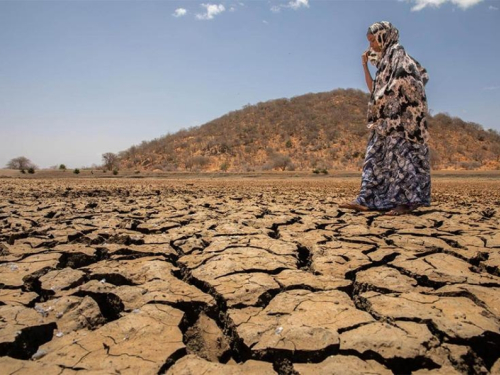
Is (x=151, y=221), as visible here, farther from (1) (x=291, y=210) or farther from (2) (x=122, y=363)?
(2) (x=122, y=363)

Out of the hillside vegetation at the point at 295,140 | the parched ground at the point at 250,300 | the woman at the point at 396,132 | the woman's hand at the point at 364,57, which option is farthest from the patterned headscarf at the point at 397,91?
the hillside vegetation at the point at 295,140

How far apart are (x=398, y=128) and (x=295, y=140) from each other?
24141 mm

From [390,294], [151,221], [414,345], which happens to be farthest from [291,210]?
[414,345]

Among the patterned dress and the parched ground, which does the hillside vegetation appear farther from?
the parched ground

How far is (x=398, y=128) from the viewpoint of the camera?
144 inches

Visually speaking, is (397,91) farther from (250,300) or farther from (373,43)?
(250,300)

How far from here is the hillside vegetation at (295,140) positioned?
76.8ft

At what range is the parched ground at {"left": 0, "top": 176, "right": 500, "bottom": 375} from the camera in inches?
45.6

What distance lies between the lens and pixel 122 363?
113 cm

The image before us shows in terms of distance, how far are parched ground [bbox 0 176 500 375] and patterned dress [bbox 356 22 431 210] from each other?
78cm

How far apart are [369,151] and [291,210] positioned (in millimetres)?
1080

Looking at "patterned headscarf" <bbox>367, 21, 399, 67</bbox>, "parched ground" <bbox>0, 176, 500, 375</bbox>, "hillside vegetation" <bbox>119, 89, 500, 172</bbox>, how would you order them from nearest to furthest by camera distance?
"parched ground" <bbox>0, 176, 500, 375</bbox> < "patterned headscarf" <bbox>367, 21, 399, 67</bbox> < "hillside vegetation" <bbox>119, 89, 500, 172</bbox>

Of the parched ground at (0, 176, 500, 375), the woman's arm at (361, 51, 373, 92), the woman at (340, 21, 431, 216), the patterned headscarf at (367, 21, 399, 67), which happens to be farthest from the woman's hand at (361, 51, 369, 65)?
the parched ground at (0, 176, 500, 375)

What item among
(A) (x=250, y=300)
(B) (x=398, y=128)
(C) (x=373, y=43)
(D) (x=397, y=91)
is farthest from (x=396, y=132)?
(A) (x=250, y=300)
